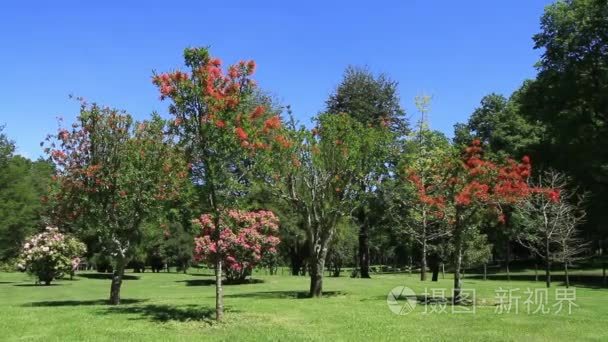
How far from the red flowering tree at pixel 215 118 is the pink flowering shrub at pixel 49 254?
27.5 meters

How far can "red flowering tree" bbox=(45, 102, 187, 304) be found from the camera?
2027 cm

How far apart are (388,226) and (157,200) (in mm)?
29453

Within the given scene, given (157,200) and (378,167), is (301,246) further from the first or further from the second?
(157,200)

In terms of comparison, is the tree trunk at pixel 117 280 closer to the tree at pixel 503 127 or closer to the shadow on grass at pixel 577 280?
the shadow on grass at pixel 577 280

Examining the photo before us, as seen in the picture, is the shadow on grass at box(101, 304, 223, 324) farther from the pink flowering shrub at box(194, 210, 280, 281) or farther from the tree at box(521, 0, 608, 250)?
the tree at box(521, 0, 608, 250)

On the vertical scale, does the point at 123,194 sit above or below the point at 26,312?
above

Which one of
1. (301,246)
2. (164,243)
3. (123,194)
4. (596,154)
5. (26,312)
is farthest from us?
(164,243)

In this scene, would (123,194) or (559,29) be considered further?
(559,29)

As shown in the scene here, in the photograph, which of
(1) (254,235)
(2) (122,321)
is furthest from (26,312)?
(1) (254,235)

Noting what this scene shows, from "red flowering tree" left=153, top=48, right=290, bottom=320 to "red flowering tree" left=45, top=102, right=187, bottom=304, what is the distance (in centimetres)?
454

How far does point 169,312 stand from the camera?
17531 mm

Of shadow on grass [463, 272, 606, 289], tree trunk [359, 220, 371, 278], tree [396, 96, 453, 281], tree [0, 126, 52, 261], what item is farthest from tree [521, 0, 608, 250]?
tree [0, 126, 52, 261]

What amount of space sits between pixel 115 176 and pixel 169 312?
18.7ft

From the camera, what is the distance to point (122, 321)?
15.3 m
